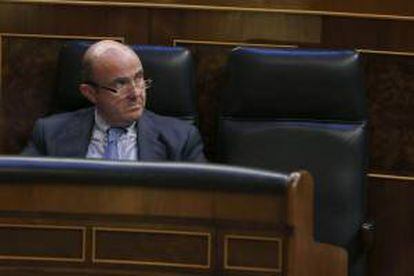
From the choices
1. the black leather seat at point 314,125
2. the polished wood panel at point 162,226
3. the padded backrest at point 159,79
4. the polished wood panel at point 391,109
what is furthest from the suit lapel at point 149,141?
the polished wood panel at point 162,226

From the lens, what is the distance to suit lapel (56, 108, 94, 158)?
8.77ft

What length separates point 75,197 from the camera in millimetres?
1223

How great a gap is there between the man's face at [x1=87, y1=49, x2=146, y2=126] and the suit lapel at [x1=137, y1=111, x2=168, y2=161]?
48mm

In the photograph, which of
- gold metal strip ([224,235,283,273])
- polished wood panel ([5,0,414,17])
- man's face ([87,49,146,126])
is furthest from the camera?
polished wood panel ([5,0,414,17])

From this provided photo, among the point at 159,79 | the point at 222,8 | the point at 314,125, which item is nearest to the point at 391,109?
the point at 314,125

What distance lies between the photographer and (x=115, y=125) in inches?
106

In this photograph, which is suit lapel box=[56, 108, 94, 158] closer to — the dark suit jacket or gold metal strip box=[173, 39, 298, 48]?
the dark suit jacket

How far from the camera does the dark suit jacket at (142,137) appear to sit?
105 inches

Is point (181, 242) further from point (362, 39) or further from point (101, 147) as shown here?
point (362, 39)

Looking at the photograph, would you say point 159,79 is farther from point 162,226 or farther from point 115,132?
point 162,226

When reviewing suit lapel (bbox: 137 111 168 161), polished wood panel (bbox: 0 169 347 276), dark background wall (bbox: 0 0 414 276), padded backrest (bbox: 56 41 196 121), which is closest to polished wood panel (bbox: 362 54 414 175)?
dark background wall (bbox: 0 0 414 276)

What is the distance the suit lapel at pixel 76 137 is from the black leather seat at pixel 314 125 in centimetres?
46

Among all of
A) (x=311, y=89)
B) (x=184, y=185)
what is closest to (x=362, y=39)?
(x=311, y=89)

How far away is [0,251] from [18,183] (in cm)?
10
